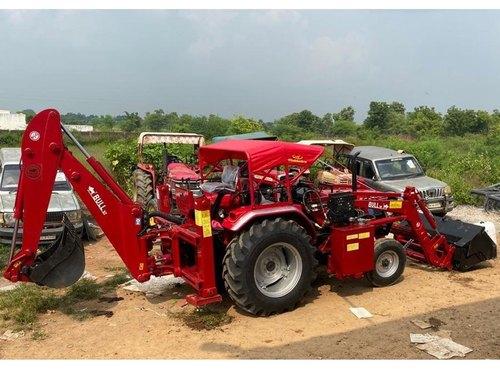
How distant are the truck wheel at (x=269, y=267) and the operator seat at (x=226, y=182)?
90cm

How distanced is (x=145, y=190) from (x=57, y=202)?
2.19 meters

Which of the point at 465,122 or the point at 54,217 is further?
the point at 465,122

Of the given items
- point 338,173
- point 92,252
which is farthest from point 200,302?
point 338,173

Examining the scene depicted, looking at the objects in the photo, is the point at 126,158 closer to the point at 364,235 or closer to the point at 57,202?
the point at 57,202

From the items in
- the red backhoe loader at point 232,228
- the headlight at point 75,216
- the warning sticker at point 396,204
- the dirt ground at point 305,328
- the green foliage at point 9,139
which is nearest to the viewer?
the dirt ground at point 305,328

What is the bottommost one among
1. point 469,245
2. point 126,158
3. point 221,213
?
point 469,245

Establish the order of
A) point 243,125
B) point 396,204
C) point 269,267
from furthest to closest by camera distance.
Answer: point 243,125
point 396,204
point 269,267

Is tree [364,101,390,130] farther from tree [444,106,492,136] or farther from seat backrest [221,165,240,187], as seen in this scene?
seat backrest [221,165,240,187]

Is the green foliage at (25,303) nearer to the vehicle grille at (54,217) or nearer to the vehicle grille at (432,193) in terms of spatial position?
the vehicle grille at (54,217)

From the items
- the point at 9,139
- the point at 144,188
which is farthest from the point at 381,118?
the point at 144,188

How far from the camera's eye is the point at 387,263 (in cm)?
720

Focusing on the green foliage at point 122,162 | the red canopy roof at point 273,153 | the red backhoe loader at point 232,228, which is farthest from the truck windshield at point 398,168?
the green foliage at point 122,162

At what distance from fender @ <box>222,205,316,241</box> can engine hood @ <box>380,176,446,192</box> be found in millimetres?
6476

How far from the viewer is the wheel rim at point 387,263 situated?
709 centimetres
